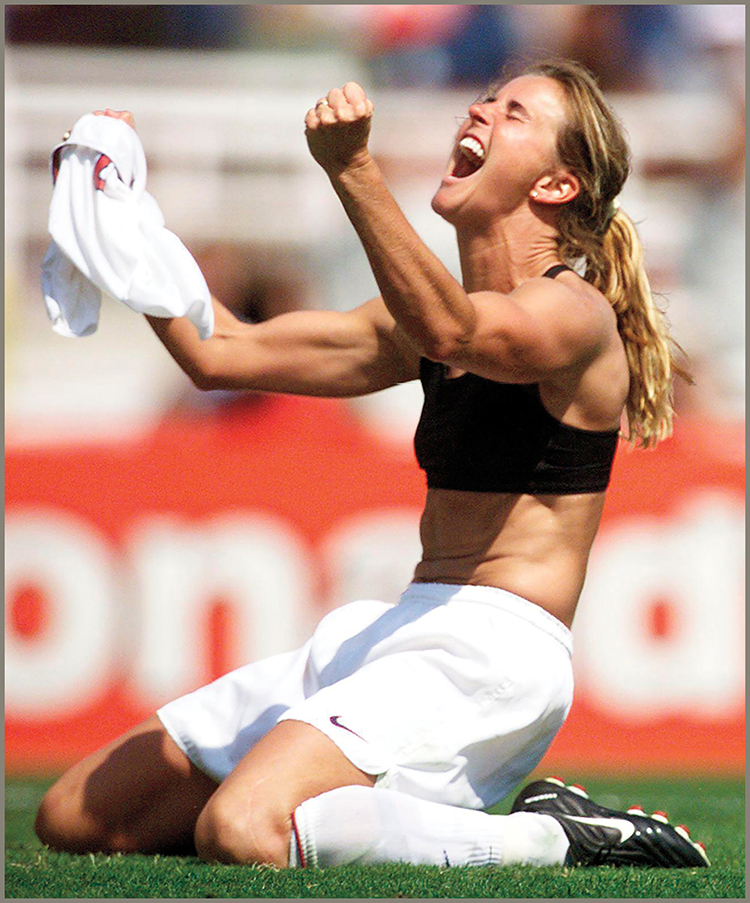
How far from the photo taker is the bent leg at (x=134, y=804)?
3447 mm

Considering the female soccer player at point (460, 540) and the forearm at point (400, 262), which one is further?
the female soccer player at point (460, 540)

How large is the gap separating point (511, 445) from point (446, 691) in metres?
0.59

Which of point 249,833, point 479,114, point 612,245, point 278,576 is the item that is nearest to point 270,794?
point 249,833

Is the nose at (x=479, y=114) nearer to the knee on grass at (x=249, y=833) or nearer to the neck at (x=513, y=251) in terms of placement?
the neck at (x=513, y=251)

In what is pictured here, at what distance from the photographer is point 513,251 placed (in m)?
3.37

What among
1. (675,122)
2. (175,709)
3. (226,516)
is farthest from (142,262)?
(675,122)

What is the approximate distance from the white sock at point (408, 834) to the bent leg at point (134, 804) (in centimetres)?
69

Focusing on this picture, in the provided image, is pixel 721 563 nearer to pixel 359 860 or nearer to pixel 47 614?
pixel 47 614

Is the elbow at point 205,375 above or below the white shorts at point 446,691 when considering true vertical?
above

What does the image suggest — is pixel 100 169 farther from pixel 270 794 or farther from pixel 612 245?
pixel 270 794

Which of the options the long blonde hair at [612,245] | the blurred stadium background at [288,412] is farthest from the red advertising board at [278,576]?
the long blonde hair at [612,245]

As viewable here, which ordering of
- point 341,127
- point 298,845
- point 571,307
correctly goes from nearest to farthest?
point 341,127 → point 298,845 → point 571,307

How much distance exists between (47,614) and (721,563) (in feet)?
9.46

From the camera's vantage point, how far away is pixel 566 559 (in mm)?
3234
